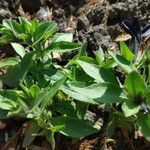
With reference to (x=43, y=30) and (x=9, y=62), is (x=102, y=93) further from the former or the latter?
(x=9, y=62)

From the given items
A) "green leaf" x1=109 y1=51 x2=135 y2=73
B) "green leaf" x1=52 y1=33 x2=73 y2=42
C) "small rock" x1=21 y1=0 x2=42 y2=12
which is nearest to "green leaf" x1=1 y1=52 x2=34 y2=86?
"green leaf" x1=52 y1=33 x2=73 y2=42

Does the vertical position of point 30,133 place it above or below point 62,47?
below

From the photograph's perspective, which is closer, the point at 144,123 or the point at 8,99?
the point at 144,123

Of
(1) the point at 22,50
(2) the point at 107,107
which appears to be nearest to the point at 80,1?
(1) the point at 22,50

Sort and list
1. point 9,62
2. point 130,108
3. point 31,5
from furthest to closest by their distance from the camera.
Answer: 1. point 31,5
2. point 9,62
3. point 130,108

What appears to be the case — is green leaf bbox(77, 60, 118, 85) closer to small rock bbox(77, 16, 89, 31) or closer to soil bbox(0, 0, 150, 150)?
soil bbox(0, 0, 150, 150)

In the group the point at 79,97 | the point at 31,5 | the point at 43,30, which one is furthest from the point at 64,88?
the point at 31,5
